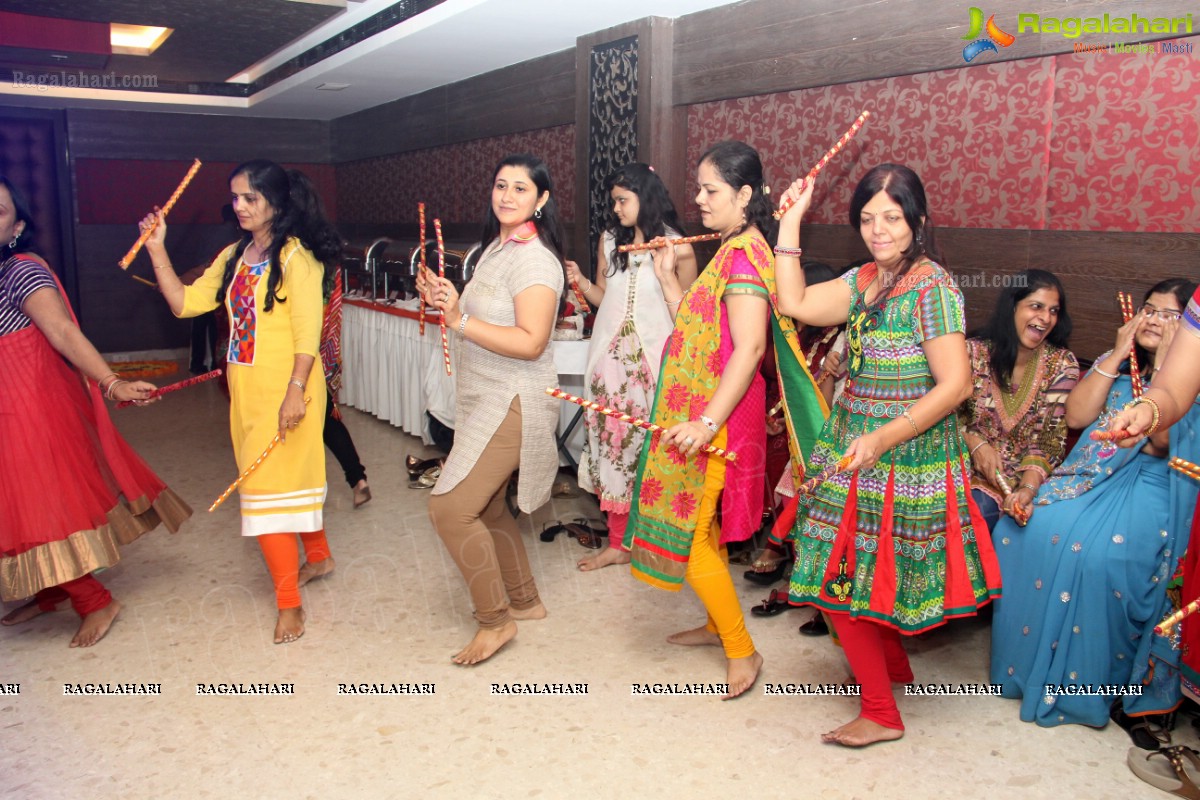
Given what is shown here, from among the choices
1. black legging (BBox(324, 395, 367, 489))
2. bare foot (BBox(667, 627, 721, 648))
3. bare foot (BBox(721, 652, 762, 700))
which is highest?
black legging (BBox(324, 395, 367, 489))

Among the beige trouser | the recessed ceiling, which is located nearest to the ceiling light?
the recessed ceiling

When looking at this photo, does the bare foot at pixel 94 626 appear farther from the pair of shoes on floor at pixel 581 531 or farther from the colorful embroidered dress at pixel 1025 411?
the colorful embroidered dress at pixel 1025 411

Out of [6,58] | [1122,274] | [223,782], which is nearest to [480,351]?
[223,782]

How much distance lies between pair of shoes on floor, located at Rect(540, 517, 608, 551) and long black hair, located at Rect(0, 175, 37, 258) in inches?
78.2

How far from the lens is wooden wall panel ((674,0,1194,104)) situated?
9.27ft

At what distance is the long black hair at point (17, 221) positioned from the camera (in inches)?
106

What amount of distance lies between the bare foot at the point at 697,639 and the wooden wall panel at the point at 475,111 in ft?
10.9

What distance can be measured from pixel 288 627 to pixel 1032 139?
8.81 ft

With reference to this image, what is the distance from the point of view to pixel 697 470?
7.73 feet

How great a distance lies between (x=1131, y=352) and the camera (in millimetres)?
2398

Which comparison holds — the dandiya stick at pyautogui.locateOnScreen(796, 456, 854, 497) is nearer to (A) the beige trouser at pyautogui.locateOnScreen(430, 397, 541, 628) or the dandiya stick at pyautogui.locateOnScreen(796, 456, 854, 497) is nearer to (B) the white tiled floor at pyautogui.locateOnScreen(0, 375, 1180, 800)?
(B) the white tiled floor at pyautogui.locateOnScreen(0, 375, 1180, 800)

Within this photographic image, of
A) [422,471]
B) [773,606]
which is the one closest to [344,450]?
[422,471]

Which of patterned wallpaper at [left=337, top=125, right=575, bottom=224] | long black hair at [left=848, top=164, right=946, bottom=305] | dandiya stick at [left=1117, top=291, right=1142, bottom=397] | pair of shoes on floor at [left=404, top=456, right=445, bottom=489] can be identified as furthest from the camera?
patterned wallpaper at [left=337, top=125, right=575, bottom=224]

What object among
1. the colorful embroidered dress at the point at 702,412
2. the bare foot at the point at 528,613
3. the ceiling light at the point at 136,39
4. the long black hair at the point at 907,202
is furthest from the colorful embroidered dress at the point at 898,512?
the ceiling light at the point at 136,39
